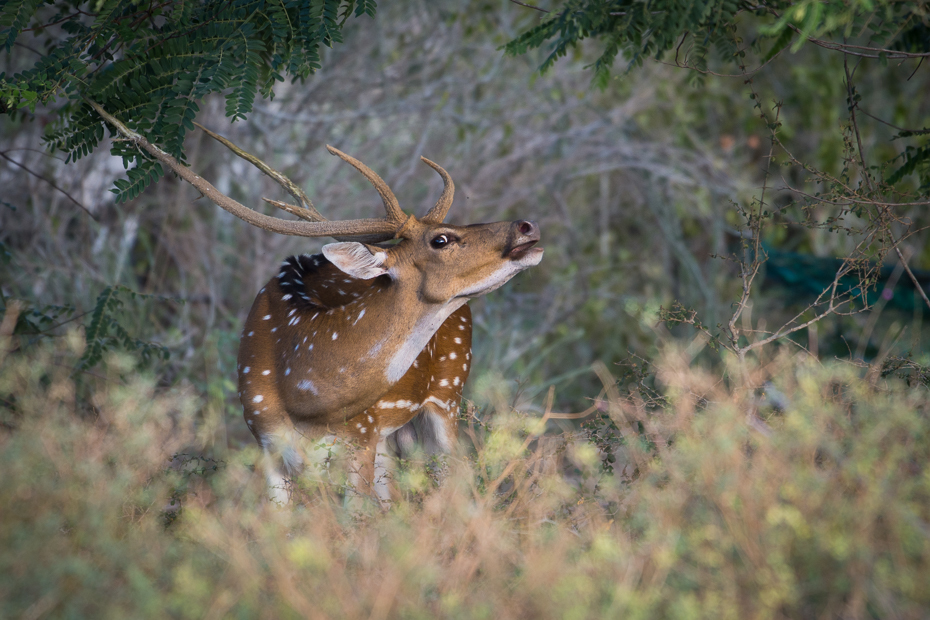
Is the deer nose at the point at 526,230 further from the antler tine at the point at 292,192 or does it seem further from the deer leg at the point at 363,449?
the deer leg at the point at 363,449

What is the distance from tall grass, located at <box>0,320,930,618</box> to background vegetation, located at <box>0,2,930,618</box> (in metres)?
0.01

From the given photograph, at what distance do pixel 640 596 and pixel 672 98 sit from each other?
8.51 m

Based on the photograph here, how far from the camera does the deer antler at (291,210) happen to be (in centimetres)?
389

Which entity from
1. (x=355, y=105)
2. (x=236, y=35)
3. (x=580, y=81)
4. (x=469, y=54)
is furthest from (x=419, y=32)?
(x=236, y=35)

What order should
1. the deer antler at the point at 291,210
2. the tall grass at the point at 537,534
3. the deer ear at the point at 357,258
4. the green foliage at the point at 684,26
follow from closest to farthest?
the tall grass at the point at 537,534, the green foliage at the point at 684,26, the deer antler at the point at 291,210, the deer ear at the point at 357,258

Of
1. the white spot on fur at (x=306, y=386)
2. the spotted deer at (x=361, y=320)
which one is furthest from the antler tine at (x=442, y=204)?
the white spot on fur at (x=306, y=386)

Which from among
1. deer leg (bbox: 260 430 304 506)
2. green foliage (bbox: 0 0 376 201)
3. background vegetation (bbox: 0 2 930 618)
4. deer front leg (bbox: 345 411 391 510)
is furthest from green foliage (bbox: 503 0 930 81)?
deer leg (bbox: 260 430 304 506)

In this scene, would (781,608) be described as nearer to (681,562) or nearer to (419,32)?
(681,562)

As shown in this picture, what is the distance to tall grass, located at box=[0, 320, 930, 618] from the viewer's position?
83.8 inches

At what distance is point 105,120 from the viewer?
397 centimetres

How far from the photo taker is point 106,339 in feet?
17.1

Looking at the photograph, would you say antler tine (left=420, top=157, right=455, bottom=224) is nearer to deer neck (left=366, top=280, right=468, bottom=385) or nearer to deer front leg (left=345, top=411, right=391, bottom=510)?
deer neck (left=366, top=280, right=468, bottom=385)

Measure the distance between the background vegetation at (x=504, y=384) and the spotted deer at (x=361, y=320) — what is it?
0.39 metres

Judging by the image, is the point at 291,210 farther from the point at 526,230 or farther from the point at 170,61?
the point at 526,230
